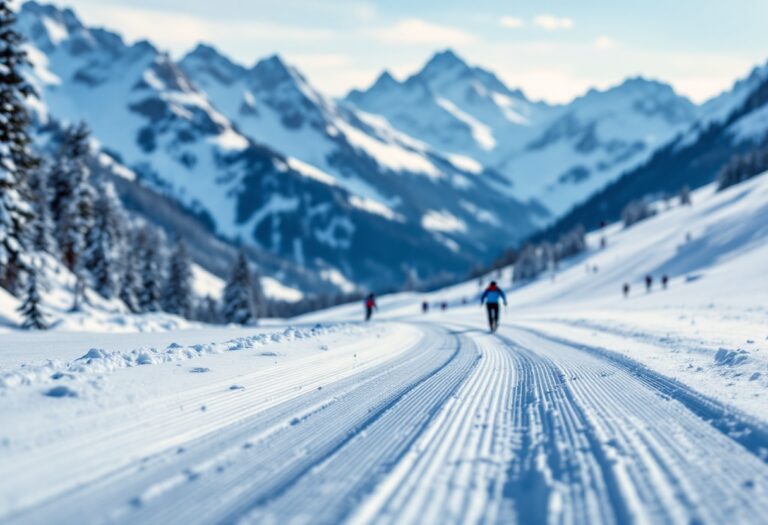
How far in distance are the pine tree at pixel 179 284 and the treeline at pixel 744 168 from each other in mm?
102469

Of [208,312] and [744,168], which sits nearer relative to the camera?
[208,312]

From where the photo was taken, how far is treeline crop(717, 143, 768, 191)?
4473 inches

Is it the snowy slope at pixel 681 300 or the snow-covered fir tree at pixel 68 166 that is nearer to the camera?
the snowy slope at pixel 681 300

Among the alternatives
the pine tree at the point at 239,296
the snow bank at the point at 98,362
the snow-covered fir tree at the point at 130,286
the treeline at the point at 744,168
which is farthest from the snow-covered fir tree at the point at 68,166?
the treeline at the point at 744,168

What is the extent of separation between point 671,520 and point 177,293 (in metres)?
62.0

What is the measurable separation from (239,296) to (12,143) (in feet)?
115

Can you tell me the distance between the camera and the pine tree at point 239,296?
58.2 meters

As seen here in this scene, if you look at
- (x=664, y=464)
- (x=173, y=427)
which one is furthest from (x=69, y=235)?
(x=664, y=464)

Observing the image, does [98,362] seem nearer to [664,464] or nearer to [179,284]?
[664,464]

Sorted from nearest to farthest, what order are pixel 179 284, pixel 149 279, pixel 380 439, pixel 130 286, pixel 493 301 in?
pixel 380 439 < pixel 493 301 < pixel 130 286 < pixel 149 279 < pixel 179 284

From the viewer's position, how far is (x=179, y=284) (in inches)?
2430

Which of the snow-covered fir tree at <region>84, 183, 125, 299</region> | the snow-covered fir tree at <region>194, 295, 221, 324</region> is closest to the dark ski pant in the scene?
the snow-covered fir tree at <region>84, 183, 125, 299</region>

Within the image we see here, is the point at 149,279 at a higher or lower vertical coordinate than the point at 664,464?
higher

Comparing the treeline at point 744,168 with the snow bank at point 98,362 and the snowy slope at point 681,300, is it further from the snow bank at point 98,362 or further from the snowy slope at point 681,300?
the snow bank at point 98,362
